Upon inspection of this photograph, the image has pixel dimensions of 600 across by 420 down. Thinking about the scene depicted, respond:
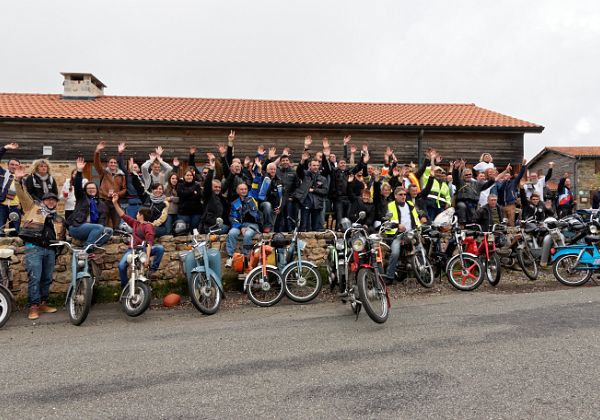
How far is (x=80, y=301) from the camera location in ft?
18.7

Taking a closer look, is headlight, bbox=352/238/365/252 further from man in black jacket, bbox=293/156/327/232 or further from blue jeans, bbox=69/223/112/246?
blue jeans, bbox=69/223/112/246

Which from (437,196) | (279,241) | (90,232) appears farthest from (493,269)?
(90,232)

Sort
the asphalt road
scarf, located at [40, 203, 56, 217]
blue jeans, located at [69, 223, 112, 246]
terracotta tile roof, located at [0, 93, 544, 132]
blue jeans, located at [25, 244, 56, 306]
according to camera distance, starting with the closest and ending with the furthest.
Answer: the asphalt road → blue jeans, located at [25, 244, 56, 306] → scarf, located at [40, 203, 56, 217] → blue jeans, located at [69, 223, 112, 246] → terracotta tile roof, located at [0, 93, 544, 132]

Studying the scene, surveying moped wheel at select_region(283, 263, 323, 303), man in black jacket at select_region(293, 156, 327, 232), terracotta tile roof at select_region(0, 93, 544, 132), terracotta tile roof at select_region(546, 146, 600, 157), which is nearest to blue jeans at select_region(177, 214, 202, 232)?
man in black jacket at select_region(293, 156, 327, 232)

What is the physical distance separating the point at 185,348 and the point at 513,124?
15841mm

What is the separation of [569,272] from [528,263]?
71 cm

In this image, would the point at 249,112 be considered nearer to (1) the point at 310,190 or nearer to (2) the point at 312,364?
(1) the point at 310,190

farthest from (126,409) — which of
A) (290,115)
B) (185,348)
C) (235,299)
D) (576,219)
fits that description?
(290,115)

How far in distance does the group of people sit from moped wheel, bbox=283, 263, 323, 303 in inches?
37.5

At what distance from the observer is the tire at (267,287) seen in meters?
6.43

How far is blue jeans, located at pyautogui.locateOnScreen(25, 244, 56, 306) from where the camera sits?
20.1ft

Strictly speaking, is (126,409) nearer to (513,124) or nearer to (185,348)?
(185,348)

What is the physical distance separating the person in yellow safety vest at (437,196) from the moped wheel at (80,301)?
7.00 m

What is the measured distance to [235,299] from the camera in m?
6.98
